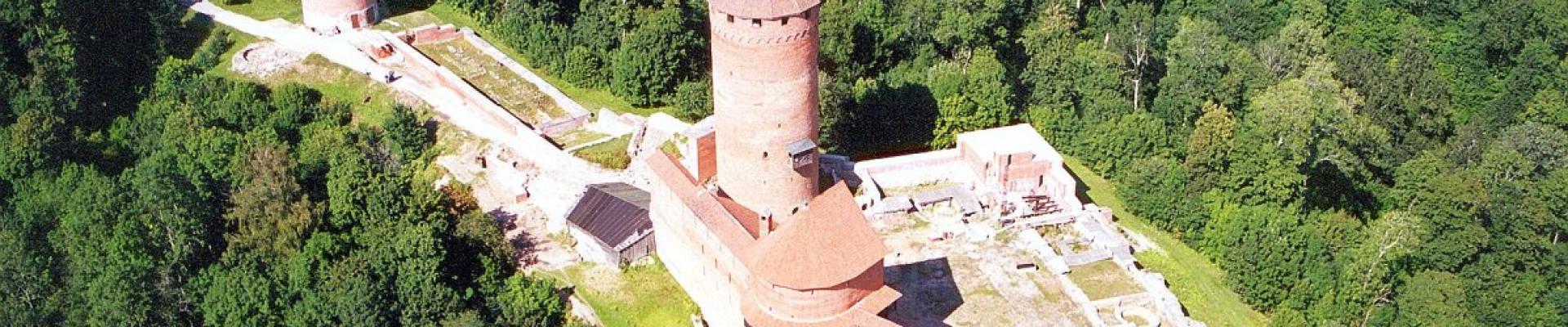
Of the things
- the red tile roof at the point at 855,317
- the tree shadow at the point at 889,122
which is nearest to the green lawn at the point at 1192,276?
the tree shadow at the point at 889,122

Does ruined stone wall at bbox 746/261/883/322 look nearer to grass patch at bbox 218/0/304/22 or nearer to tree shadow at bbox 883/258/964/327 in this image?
tree shadow at bbox 883/258/964/327

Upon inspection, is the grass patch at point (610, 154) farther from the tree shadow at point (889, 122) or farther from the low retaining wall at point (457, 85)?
the tree shadow at point (889, 122)

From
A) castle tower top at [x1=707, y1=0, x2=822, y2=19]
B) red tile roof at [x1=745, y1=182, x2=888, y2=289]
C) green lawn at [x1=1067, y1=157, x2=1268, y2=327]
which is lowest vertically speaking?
green lawn at [x1=1067, y1=157, x2=1268, y2=327]

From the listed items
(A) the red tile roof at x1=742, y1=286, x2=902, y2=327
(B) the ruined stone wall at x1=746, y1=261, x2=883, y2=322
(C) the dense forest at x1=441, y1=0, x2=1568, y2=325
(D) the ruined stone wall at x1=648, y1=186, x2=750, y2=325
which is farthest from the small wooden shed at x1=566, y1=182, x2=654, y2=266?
(C) the dense forest at x1=441, y1=0, x2=1568, y2=325

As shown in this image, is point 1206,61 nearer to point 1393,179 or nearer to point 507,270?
point 1393,179

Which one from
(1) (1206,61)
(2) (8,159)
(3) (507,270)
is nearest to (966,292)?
(3) (507,270)

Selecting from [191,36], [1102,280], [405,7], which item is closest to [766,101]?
[1102,280]
